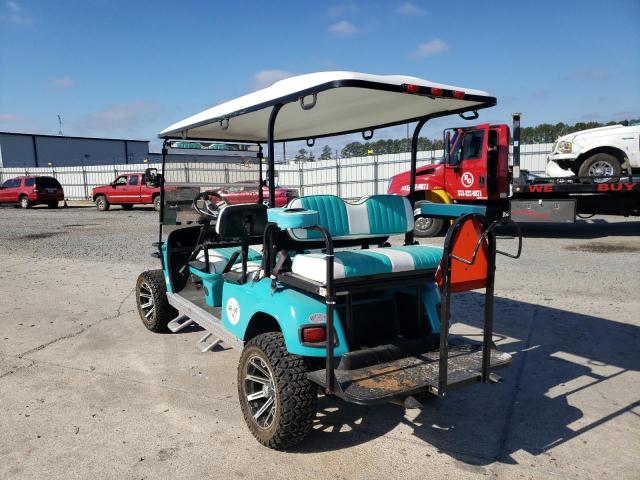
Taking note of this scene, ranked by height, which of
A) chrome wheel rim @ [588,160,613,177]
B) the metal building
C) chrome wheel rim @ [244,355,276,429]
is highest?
the metal building

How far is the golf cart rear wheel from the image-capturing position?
102 inches

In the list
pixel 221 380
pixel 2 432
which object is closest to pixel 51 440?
pixel 2 432

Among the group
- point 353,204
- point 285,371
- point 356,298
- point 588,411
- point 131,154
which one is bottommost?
point 588,411

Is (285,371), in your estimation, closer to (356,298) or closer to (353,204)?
(356,298)

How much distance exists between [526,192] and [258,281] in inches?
344

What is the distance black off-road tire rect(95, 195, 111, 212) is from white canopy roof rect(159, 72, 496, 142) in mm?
17159

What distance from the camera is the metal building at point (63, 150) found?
3697cm

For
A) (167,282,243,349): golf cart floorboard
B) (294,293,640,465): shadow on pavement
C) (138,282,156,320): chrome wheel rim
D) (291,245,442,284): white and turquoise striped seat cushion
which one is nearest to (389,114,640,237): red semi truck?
(294,293,640,465): shadow on pavement

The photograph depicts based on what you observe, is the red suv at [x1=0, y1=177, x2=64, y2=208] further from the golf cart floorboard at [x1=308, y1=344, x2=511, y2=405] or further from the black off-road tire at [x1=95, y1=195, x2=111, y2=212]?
the golf cart floorboard at [x1=308, y1=344, x2=511, y2=405]

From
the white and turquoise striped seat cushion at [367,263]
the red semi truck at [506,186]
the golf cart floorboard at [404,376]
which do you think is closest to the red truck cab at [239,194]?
the white and turquoise striped seat cushion at [367,263]

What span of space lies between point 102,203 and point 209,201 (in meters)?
18.0

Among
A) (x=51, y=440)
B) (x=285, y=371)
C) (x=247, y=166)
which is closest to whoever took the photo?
(x=285, y=371)

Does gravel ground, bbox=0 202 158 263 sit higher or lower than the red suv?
lower

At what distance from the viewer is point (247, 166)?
5.11 metres
